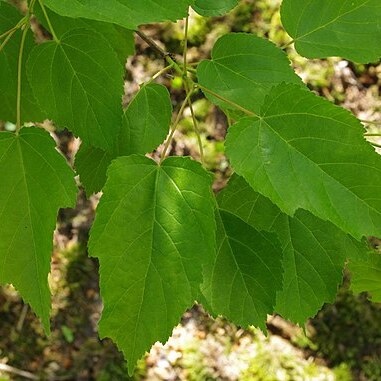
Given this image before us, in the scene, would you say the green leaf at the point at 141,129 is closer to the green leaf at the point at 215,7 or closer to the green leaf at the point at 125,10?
the green leaf at the point at 215,7

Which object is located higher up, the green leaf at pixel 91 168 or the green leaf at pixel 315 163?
the green leaf at pixel 91 168

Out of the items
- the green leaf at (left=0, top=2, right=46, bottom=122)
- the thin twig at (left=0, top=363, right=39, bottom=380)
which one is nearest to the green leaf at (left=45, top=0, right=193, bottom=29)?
the green leaf at (left=0, top=2, right=46, bottom=122)

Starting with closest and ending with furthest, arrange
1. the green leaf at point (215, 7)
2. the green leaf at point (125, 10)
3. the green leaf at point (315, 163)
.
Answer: the green leaf at point (125, 10), the green leaf at point (315, 163), the green leaf at point (215, 7)

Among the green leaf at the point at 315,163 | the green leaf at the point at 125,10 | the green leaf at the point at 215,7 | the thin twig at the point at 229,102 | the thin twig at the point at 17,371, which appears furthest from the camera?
the thin twig at the point at 17,371

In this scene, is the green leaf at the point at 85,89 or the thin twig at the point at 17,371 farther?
the thin twig at the point at 17,371

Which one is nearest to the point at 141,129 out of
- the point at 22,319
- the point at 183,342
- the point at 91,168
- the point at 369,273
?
the point at 91,168

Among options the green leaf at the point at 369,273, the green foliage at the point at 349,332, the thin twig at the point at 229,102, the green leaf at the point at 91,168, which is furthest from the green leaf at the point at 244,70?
the green foliage at the point at 349,332

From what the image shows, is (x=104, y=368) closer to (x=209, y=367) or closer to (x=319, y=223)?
(x=209, y=367)

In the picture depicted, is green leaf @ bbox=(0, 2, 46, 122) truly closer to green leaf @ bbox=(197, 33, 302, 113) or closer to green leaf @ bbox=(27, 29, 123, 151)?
green leaf @ bbox=(27, 29, 123, 151)
